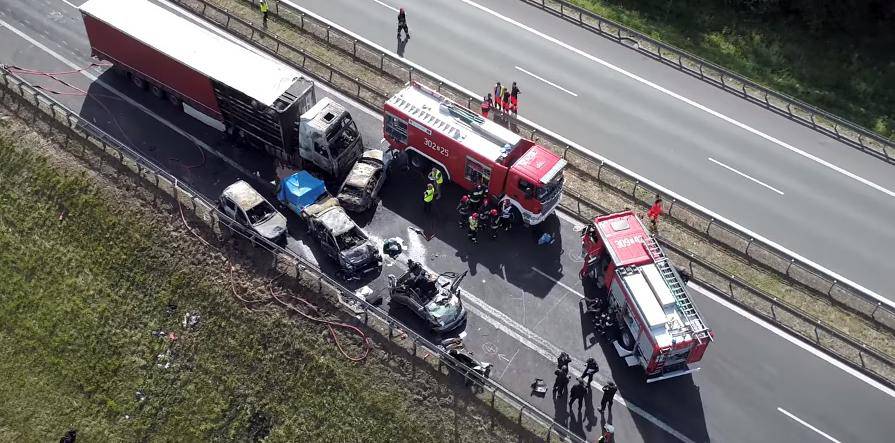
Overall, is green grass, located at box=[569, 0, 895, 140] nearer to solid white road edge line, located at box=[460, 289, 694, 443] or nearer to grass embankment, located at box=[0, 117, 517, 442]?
solid white road edge line, located at box=[460, 289, 694, 443]

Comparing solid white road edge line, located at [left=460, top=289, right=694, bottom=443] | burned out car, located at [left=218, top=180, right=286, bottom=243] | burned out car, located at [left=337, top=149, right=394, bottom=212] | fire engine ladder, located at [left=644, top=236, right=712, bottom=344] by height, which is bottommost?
solid white road edge line, located at [left=460, top=289, right=694, bottom=443]

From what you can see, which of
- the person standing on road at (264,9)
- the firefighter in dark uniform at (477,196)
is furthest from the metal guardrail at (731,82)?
the firefighter in dark uniform at (477,196)

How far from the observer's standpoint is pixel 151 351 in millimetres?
28484

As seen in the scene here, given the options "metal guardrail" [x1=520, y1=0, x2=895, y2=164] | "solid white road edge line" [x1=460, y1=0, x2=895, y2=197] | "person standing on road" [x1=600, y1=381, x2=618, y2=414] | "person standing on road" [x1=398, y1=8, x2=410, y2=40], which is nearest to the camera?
"person standing on road" [x1=600, y1=381, x2=618, y2=414]

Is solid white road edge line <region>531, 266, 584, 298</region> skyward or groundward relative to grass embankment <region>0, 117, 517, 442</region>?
skyward

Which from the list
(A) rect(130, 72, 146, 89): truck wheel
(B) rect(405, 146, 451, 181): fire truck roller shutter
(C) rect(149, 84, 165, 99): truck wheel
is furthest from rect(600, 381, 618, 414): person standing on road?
(A) rect(130, 72, 146, 89): truck wheel

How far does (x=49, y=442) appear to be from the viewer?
89.6 ft

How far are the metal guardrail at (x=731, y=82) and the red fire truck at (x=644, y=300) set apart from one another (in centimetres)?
1392

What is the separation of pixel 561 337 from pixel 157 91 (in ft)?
75.6

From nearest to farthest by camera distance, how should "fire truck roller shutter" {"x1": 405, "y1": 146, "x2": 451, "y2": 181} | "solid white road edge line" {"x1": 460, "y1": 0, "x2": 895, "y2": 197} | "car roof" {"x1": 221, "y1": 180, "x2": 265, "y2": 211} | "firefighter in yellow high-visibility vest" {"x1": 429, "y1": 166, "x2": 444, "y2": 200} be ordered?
"car roof" {"x1": 221, "y1": 180, "x2": 265, "y2": 211}, "firefighter in yellow high-visibility vest" {"x1": 429, "y1": 166, "x2": 444, "y2": 200}, "fire truck roller shutter" {"x1": 405, "y1": 146, "x2": 451, "y2": 181}, "solid white road edge line" {"x1": 460, "y1": 0, "x2": 895, "y2": 197}

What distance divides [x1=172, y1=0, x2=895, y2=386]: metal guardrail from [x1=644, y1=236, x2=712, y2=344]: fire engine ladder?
138 inches

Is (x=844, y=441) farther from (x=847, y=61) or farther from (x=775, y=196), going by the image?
(x=847, y=61)

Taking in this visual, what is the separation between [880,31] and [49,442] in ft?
159

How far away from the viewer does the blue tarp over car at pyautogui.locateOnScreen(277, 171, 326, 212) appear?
29.8 meters
